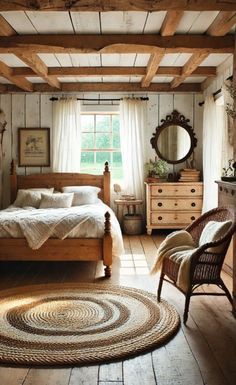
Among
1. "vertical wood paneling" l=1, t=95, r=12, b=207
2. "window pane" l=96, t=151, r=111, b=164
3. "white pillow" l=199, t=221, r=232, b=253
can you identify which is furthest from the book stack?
"white pillow" l=199, t=221, r=232, b=253

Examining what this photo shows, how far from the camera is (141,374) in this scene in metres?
2.46

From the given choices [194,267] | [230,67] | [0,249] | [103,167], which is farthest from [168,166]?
[194,267]

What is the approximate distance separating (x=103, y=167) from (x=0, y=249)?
346cm

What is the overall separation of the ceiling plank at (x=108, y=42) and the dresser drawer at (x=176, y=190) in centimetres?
291

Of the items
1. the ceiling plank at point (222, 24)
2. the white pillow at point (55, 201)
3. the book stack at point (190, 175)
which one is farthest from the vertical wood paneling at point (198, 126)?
the ceiling plank at point (222, 24)

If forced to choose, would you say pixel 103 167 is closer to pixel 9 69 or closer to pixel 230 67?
pixel 9 69

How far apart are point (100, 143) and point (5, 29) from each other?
3669 millimetres

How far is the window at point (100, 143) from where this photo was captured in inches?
301

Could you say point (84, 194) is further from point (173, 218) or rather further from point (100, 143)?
point (173, 218)

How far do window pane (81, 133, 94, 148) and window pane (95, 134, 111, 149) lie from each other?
0.09 meters

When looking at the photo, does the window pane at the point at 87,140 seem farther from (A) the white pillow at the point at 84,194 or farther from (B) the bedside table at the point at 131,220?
(B) the bedside table at the point at 131,220

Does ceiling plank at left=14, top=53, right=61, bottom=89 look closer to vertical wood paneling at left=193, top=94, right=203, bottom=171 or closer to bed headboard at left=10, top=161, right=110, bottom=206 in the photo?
bed headboard at left=10, top=161, right=110, bottom=206

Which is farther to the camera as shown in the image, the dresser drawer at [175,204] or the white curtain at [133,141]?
the white curtain at [133,141]

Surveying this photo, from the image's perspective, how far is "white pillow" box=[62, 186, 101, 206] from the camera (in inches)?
256
